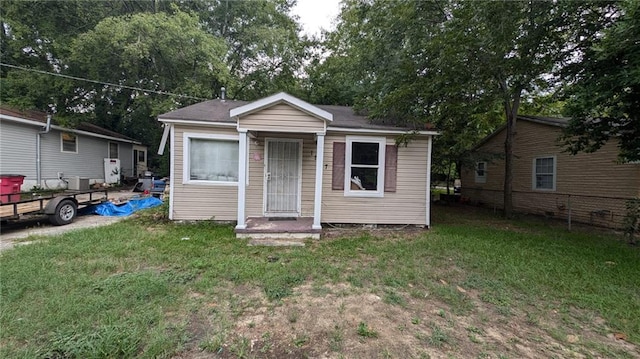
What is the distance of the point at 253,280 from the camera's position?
3.69 meters

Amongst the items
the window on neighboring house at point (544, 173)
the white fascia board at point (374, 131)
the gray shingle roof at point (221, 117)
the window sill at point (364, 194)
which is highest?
the gray shingle roof at point (221, 117)

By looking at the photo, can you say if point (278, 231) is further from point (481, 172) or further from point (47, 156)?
point (47, 156)

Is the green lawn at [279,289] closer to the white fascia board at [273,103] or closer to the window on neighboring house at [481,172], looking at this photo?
the white fascia board at [273,103]

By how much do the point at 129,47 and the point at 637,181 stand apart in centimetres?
1805

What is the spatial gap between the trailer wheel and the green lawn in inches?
57.7

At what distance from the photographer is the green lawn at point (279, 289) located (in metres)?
2.42

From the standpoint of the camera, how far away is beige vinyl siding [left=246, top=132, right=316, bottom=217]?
6836 mm

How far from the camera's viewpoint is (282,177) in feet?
22.9

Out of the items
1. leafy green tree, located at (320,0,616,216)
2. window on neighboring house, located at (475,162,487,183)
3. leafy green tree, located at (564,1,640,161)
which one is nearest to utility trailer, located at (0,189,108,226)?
leafy green tree, located at (320,0,616,216)

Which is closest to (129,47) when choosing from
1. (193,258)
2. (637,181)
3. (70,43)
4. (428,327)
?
(70,43)

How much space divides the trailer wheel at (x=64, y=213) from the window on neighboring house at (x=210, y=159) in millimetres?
2875

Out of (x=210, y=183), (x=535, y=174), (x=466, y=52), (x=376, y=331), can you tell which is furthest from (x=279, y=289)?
(x=535, y=174)

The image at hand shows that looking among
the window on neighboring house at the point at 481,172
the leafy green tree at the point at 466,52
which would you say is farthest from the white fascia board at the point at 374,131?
the window on neighboring house at the point at 481,172

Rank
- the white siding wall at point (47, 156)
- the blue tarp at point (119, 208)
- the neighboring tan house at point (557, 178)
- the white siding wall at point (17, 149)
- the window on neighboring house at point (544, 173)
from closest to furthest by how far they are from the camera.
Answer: the neighboring tan house at point (557, 178), the blue tarp at point (119, 208), the window on neighboring house at point (544, 173), the white siding wall at point (17, 149), the white siding wall at point (47, 156)
